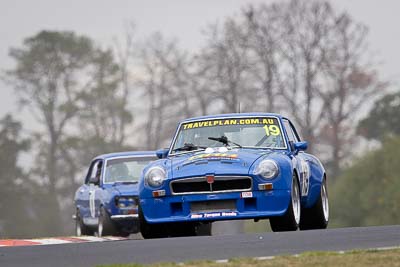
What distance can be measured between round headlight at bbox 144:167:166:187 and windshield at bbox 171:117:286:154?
1.11 meters

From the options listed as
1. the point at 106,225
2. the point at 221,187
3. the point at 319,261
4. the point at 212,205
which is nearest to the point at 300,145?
the point at 221,187

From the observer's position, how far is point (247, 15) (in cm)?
6200

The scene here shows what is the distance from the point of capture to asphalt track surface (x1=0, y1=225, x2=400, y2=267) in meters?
11.1

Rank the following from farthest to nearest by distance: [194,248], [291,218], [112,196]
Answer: [112,196], [291,218], [194,248]

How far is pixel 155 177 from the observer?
50.0ft

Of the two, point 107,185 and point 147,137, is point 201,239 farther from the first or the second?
point 147,137

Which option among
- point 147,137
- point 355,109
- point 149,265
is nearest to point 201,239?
point 149,265

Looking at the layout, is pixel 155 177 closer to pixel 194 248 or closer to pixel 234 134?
pixel 234 134

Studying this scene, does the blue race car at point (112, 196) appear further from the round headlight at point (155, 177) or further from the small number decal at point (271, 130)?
the round headlight at point (155, 177)

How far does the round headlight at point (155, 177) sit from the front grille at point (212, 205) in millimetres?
462

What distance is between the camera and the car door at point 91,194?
23.3 meters

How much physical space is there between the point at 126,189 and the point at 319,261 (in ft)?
41.0

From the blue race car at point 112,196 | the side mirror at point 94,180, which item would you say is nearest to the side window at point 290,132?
the blue race car at point 112,196

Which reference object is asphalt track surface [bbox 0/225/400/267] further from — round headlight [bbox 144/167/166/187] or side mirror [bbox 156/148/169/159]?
side mirror [bbox 156/148/169/159]
